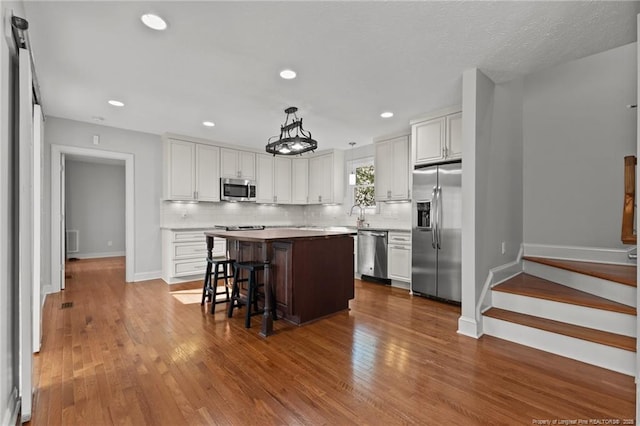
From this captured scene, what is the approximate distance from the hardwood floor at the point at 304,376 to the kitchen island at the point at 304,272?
0.19 meters

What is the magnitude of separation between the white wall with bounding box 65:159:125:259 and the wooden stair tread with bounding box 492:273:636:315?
30.0ft

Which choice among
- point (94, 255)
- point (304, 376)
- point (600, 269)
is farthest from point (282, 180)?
point (94, 255)

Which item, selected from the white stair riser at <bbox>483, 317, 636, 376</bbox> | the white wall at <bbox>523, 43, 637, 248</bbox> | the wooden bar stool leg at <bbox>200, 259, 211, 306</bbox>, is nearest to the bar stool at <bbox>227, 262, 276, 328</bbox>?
the wooden bar stool leg at <bbox>200, 259, 211, 306</bbox>

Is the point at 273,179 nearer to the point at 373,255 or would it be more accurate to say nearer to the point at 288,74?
the point at 373,255

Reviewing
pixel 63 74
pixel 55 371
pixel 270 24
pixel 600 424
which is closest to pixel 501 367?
pixel 600 424

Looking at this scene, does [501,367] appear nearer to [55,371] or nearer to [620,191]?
[620,191]

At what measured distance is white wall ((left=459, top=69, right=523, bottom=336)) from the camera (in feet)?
9.40

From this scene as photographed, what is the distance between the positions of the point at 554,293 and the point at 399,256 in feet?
6.84

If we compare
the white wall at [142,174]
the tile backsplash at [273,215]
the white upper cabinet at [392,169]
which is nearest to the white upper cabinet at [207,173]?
the tile backsplash at [273,215]

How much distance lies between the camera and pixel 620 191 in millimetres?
3500

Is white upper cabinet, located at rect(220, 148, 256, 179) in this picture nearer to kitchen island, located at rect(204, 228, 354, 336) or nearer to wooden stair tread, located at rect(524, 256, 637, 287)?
kitchen island, located at rect(204, 228, 354, 336)

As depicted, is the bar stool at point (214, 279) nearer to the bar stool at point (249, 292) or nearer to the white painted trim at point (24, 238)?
the bar stool at point (249, 292)

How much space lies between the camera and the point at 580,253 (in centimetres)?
372

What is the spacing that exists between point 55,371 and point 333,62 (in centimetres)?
334
